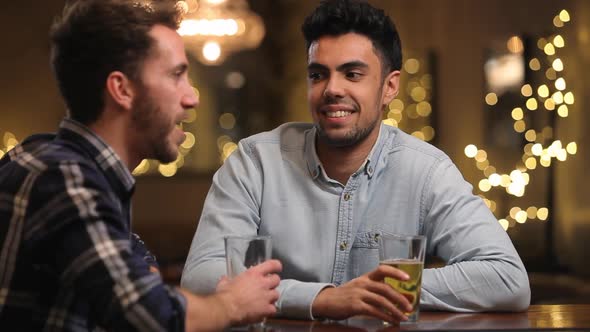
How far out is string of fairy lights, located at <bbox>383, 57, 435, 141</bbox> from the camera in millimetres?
7000

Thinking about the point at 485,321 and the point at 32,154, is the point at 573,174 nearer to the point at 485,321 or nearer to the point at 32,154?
the point at 485,321

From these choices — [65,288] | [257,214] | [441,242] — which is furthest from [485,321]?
[65,288]

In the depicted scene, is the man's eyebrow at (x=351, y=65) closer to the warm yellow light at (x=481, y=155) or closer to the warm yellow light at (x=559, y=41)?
the warm yellow light at (x=559, y=41)

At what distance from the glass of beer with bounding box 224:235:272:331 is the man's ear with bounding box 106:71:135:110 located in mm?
287

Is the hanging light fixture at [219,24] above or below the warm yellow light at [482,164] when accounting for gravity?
above

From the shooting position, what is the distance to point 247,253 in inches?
60.6

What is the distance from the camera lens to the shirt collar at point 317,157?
2.24 meters

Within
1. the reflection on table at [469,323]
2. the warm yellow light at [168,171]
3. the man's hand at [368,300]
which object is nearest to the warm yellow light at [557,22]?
the warm yellow light at [168,171]

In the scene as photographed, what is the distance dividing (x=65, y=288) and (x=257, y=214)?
0.92 metres

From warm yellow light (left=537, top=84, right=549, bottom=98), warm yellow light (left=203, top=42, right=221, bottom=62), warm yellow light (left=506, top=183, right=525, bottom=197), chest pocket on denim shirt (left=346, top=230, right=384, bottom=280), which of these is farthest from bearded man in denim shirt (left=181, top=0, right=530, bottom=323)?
warm yellow light (left=203, top=42, right=221, bottom=62)

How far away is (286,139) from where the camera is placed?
91.7 inches

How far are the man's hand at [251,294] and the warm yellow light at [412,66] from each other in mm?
5671

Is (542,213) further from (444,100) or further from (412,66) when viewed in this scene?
(412,66)

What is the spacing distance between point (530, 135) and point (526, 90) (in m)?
0.31
